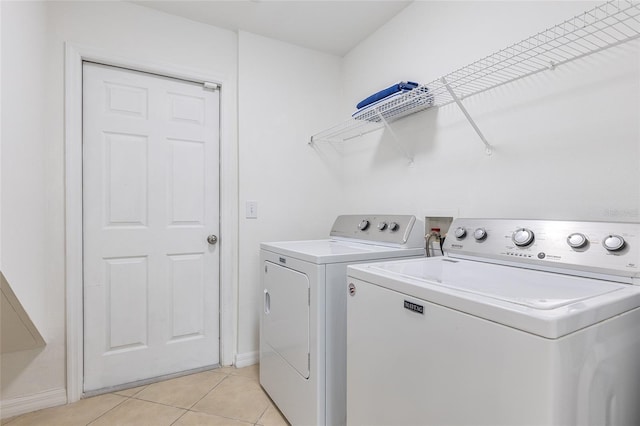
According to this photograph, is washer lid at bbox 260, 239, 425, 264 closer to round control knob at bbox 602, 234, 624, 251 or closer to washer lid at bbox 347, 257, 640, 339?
washer lid at bbox 347, 257, 640, 339

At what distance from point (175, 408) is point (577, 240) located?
2057 mm

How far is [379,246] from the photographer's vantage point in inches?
68.8

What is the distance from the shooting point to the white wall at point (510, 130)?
1.12 meters

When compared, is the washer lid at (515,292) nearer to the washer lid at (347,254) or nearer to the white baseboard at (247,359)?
the washer lid at (347,254)

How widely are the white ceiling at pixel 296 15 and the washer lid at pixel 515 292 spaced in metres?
1.69

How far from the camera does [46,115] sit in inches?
70.9

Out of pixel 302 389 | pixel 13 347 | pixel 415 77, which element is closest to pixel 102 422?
pixel 13 347

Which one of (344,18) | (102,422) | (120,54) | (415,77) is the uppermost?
(344,18)

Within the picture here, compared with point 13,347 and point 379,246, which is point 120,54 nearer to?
point 13,347

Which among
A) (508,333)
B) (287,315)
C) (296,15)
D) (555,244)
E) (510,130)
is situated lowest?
(287,315)

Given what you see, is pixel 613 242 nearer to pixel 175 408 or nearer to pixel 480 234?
pixel 480 234

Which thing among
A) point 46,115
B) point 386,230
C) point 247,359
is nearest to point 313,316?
point 386,230

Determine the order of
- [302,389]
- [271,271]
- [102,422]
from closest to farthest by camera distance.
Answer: [302,389] < [102,422] < [271,271]

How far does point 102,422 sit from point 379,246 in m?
1.71
